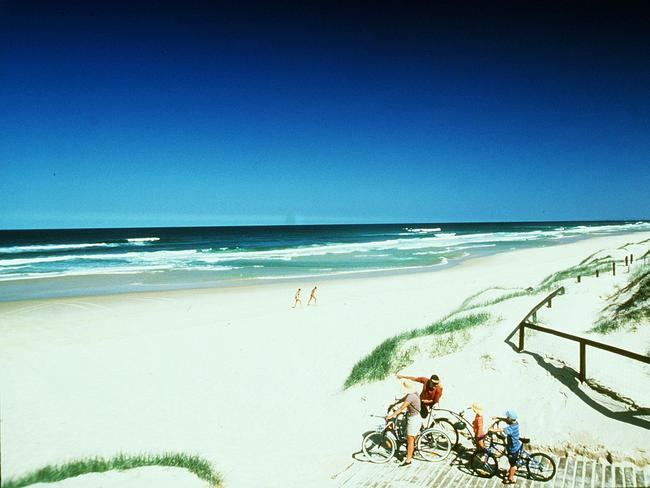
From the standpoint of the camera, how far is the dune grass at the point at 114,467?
563 centimetres

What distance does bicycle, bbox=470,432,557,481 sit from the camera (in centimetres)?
539

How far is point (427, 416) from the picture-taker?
6656 mm

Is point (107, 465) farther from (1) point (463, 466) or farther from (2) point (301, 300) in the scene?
(2) point (301, 300)

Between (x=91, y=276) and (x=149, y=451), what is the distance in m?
29.4

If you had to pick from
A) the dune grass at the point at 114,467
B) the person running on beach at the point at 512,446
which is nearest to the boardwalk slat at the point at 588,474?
the person running on beach at the point at 512,446

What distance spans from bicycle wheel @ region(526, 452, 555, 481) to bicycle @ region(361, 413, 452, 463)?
3.83ft

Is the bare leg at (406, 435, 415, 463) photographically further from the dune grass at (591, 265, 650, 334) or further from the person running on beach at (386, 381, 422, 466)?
the dune grass at (591, 265, 650, 334)

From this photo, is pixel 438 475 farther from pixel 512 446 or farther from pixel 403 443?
pixel 512 446

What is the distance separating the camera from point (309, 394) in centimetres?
959

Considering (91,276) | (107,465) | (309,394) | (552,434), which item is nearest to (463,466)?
(552,434)

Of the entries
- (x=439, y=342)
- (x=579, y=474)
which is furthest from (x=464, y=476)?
(x=439, y=342)

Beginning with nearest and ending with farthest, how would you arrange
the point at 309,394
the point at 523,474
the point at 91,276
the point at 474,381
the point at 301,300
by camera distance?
the point at 523,474, the point at 474,381, the point at 309,394, the point at 301,300, the point at 91,276

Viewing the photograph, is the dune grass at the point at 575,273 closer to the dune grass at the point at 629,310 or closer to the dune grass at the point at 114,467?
the dune grass at the point at 629,310

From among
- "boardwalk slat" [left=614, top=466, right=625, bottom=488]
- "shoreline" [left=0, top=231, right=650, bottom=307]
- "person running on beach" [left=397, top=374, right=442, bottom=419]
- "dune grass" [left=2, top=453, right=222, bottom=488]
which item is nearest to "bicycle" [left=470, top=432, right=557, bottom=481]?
"boardwalk slat" [left=614, top=466, right=625, bottom=488]
